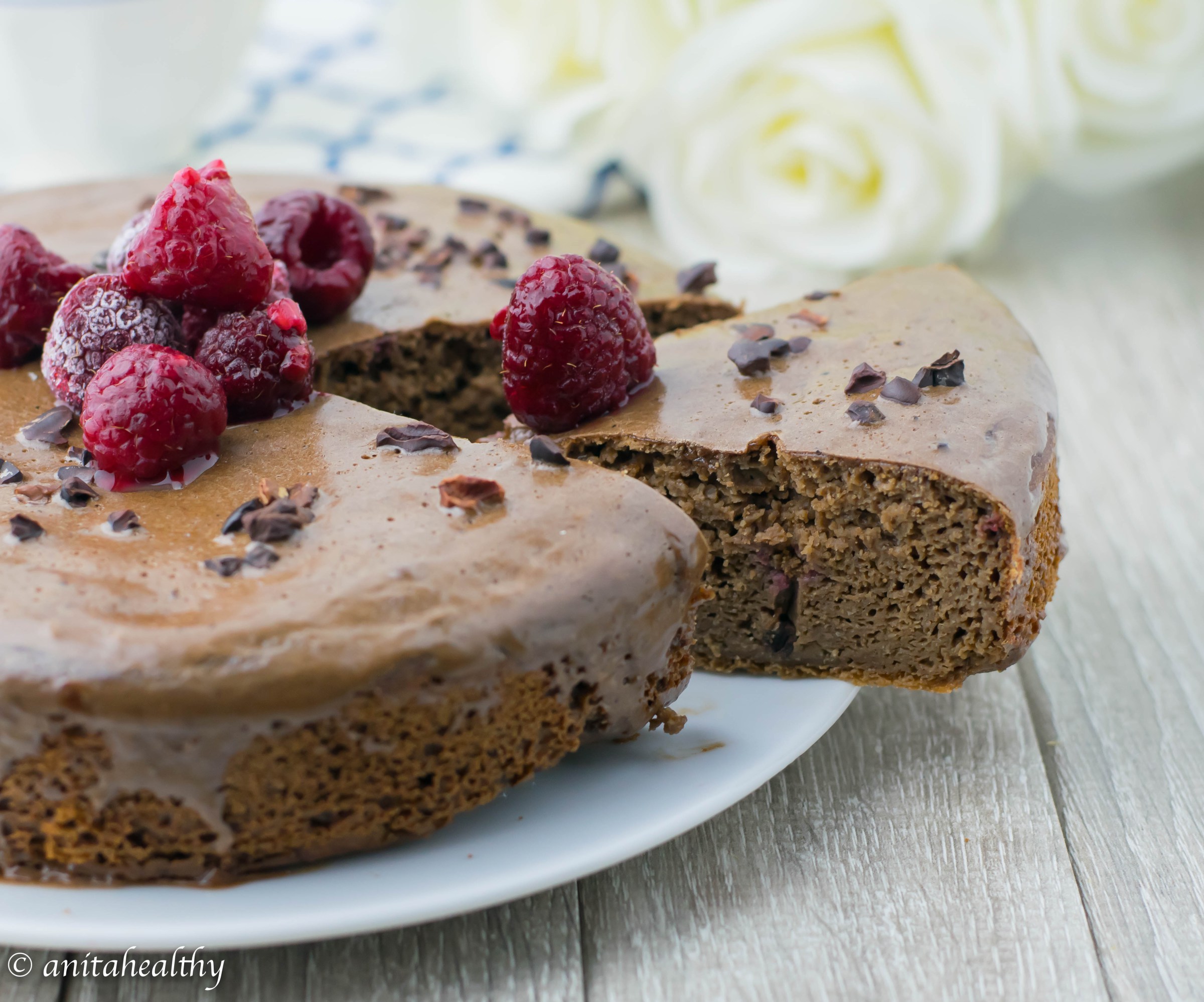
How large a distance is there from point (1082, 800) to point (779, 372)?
3.43 feet

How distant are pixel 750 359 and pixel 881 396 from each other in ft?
1.02

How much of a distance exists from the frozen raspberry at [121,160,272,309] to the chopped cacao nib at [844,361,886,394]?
47.1 inches

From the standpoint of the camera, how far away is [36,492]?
2494 millimetres

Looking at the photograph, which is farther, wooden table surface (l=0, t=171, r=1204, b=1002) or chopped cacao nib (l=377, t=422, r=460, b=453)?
chopped cacao nib (l=377, t=422, r=460, b=453)

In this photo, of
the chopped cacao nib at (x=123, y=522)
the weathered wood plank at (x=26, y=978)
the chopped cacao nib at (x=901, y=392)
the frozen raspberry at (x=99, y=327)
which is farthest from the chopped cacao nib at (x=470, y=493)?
the weathered wood plank at (x=26, y=978)

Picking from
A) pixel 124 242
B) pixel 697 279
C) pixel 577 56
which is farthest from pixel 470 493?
pixel 577 56

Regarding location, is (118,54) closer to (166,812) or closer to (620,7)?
(620,7)

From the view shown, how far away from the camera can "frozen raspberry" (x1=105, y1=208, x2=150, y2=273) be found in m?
2.79

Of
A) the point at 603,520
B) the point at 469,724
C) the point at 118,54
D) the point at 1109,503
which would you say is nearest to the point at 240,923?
A: the point at 469,724

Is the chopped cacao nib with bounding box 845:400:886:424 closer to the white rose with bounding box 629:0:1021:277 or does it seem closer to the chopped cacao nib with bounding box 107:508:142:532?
the chopped cacao nib with bounding box 107:508:142:532

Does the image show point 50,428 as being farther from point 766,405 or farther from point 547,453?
point 766,405

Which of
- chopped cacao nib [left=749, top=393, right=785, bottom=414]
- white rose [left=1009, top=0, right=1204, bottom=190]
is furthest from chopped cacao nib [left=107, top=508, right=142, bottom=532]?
white rose [left=1009, top=0, right=1204, bottom=190]

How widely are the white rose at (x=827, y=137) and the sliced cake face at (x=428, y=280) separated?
43.2 inches

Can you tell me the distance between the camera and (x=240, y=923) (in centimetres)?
203
